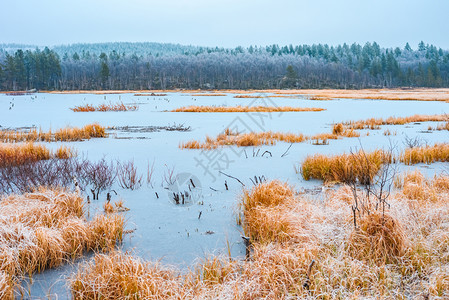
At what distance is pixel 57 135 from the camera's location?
12.6m

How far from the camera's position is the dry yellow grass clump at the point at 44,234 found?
3.56 meters

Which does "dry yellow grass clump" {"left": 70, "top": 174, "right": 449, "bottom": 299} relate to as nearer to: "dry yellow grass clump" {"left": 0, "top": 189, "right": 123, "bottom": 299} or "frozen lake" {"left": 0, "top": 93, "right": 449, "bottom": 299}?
"frozen lake" {"left": 0, "top": 93, "right": 449, "bottom": 299}

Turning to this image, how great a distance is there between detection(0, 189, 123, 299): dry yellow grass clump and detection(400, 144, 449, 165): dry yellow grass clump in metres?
7.32

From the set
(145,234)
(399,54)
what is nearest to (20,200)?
(145,234)

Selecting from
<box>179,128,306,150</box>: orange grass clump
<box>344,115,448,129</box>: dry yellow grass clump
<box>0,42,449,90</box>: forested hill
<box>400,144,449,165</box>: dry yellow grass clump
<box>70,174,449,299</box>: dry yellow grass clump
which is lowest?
<box>70,174,449,299</box>: dry yellow grass clump

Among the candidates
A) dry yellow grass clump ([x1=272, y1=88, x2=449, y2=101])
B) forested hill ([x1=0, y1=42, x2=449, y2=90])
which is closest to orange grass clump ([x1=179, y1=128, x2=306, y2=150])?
dry yellow grass clump ([x1=272, y1=88, x2=449, y2=101])

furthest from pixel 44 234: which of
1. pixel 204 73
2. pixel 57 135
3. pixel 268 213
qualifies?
pixel 204 73

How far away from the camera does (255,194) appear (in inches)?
216

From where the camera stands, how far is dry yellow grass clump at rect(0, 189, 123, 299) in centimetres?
356

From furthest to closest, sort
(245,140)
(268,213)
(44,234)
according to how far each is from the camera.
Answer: (245,140)
(268,213)
(44,234)

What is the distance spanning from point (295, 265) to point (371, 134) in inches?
467

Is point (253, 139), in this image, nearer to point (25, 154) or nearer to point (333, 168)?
point (333, 168)

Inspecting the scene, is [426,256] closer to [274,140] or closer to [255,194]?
[255,194]

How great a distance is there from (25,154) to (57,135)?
163 inches
